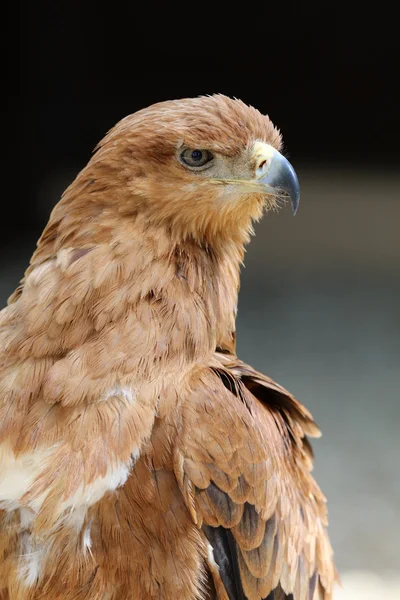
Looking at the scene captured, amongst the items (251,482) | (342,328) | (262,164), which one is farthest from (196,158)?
(342,328)

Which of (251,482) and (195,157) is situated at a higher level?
(195,157)

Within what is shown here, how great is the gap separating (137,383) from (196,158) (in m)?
0.50

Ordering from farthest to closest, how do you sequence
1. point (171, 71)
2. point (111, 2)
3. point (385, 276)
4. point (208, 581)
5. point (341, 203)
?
point (341, 203) < point (385, 276) < point (171, 71) < point (111, 2) < point (208, 581)

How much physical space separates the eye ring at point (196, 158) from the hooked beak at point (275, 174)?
121 millimetres

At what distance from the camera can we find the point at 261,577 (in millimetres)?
1908

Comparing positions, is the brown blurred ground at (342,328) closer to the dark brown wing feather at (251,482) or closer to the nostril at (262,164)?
the dark brown wing feather at (251,482)

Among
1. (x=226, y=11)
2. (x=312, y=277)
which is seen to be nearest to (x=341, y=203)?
(x=312, y=277)

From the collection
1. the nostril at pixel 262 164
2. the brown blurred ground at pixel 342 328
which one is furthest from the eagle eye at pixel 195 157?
the brown blurred ground at pixel 342 328

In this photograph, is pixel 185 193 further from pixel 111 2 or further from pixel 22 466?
pixel 111 2

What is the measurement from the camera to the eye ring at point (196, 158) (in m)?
1.71

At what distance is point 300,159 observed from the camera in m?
6.30

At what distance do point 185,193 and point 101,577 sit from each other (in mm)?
833

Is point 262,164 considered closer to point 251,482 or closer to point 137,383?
point 137,383

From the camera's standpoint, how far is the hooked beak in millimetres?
1781
